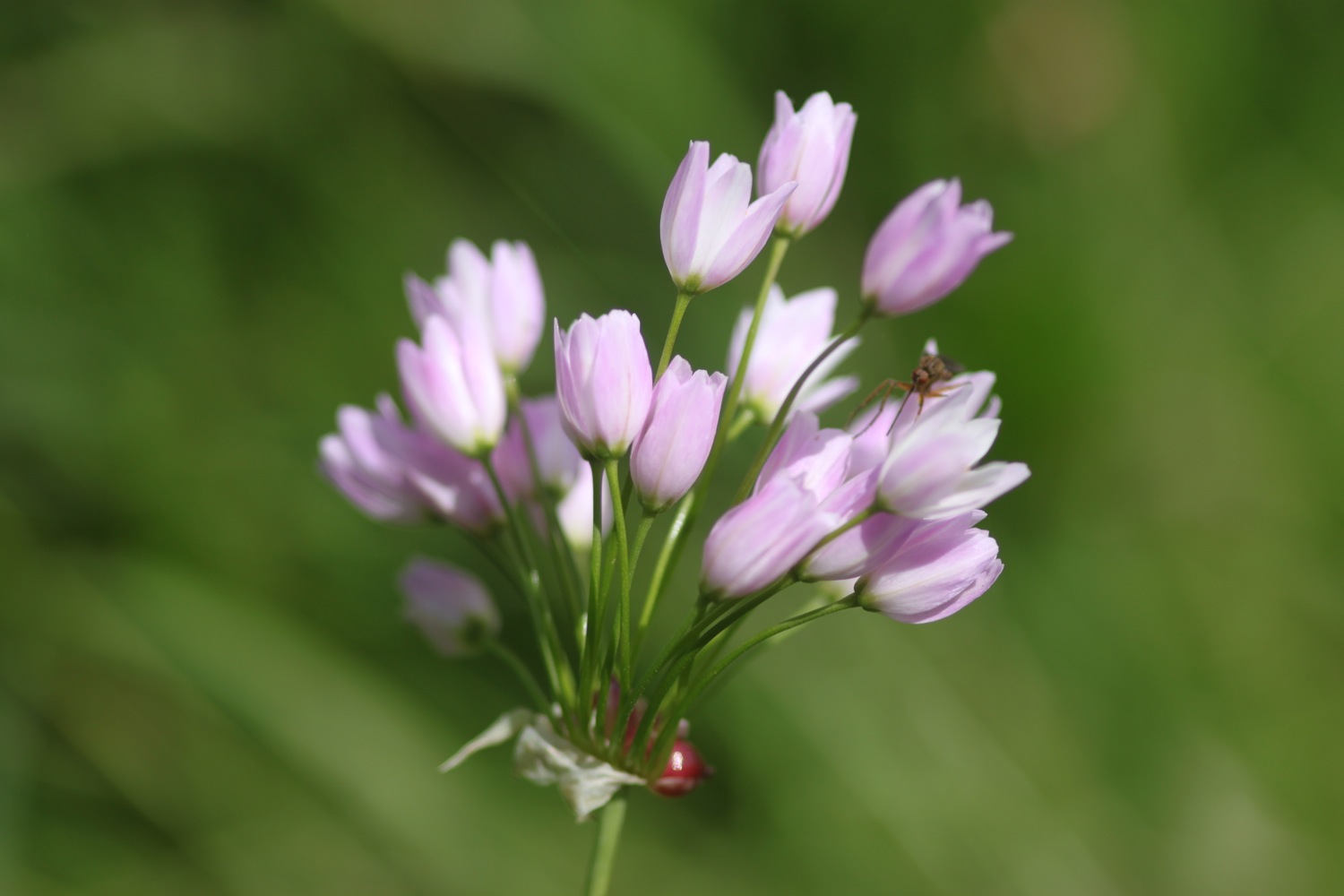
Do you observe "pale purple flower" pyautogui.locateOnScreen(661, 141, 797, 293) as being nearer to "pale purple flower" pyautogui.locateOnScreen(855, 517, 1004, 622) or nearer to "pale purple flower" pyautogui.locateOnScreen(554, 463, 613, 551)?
"pale purple flower" pyautogui.locateOnScreen(855, 517, 1004, 622)

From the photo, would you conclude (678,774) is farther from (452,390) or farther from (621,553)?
(452,390)

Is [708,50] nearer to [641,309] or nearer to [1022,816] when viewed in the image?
[641,309]

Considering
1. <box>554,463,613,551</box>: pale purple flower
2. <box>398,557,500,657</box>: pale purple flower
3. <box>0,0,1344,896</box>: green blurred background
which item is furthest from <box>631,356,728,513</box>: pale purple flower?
<box>0,0,1344,896</box>: green blurred background

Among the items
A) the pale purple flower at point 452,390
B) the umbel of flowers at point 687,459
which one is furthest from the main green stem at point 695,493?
the pale purple flower at point 452,390

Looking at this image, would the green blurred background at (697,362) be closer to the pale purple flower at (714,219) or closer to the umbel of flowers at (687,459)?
the umbel of flowers at (687,459)

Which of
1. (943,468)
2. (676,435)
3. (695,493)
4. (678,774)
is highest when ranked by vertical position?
(676,435)

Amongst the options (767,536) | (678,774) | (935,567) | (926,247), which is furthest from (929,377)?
(678,774)
